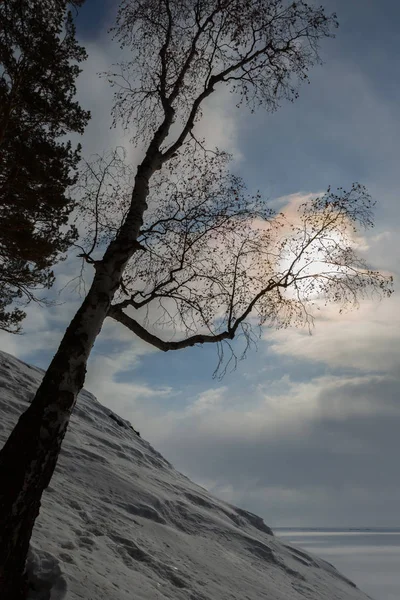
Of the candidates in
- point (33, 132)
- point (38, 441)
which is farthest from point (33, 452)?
point (33, 132)

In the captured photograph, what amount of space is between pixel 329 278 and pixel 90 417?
1107 cm

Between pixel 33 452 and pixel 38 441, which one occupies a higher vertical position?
pixel 38 441

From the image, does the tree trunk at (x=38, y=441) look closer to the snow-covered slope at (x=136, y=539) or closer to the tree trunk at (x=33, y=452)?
the tree trunk at (x=33, y=452)

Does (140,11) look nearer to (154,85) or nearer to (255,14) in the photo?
(154,85)

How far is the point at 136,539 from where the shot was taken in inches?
307

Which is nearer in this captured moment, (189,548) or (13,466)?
(13,466)

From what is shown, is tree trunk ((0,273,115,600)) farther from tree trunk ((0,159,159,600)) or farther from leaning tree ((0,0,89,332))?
leaning tree ((0,0,89,332))

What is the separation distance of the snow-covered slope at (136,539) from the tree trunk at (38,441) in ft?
2.37

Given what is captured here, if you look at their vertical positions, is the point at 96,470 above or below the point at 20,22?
below

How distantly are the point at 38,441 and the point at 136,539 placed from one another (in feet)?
13.7

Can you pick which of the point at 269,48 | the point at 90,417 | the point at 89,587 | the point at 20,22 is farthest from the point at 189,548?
the point at 20,22

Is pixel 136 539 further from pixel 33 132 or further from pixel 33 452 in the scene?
pixel 33 132

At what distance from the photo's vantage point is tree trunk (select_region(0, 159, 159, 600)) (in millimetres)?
4414

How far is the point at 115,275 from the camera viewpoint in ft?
19.3
